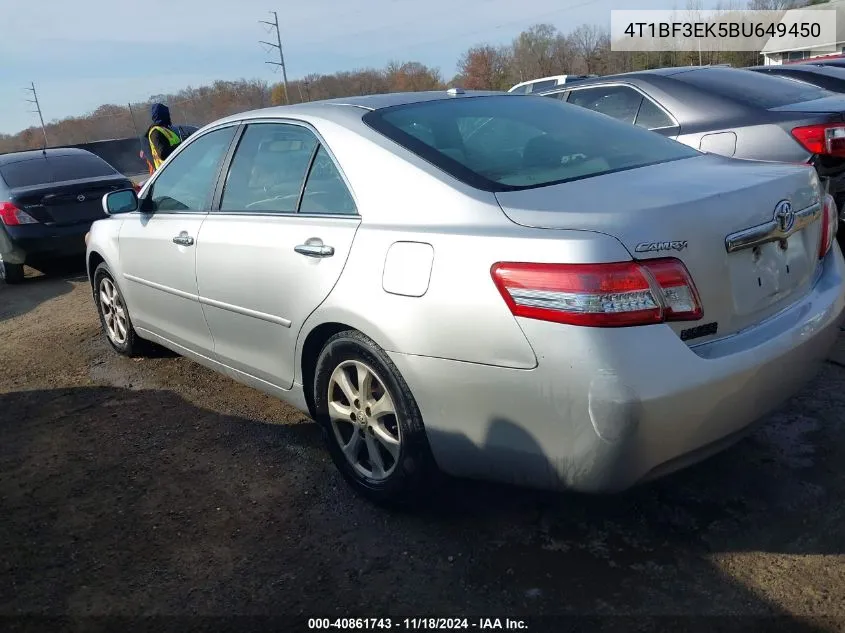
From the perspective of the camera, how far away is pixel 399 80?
44312 millimetres

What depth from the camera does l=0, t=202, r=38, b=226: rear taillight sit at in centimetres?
820

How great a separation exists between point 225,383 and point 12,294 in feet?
16.0

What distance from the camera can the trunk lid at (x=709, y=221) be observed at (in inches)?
91.6

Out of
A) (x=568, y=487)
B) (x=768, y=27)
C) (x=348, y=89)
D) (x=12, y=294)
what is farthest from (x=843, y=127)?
(x=768, y=27)

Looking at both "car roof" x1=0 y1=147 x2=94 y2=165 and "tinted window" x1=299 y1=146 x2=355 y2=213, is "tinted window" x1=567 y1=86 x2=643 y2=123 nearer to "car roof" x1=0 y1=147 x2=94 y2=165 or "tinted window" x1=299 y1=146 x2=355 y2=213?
"tinted window" x1=299 y1=146 x2=355 y2=213

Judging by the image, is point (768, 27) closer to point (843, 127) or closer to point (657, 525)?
point (843, 127)

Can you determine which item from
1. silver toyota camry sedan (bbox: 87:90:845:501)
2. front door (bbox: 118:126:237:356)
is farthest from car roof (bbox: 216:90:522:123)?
front door (bbox: 118:126:237:356)

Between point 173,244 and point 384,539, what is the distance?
209 centimetres

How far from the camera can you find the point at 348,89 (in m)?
39.0

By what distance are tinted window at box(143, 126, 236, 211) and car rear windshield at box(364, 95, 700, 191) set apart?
113 cm

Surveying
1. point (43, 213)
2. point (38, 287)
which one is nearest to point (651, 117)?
point (43, 213)

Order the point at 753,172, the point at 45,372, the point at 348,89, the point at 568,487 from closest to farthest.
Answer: the point at 568,487
the point at 753,172
the point at 45,372
the point at 348,89

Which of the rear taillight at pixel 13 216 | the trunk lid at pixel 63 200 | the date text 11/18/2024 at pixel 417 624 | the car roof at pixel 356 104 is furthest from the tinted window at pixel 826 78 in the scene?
the rear taillight at pixel 13 216

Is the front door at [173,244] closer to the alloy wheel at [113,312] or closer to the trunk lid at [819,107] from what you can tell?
the alloy wheel at [113,312]
